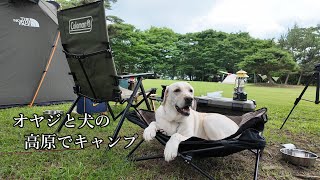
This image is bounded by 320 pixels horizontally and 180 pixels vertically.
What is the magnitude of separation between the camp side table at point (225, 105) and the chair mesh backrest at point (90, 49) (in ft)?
3.51

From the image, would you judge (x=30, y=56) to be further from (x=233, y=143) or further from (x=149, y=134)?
(x=233, y=143)

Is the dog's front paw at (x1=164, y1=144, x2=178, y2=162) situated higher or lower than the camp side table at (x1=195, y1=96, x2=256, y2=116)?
lower

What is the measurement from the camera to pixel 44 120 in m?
3.63

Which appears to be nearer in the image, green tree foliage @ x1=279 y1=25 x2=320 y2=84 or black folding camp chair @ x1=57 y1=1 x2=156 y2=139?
black folding camp chair @ x1=57 y1=1 x2=156 y2=139

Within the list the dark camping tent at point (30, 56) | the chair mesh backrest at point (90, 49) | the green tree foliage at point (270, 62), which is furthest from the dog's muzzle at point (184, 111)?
the green tree foliage at point (270, 62)

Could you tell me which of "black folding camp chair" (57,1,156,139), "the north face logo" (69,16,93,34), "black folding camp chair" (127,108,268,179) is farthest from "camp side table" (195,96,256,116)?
"the north face logo" (69,16,93,34)

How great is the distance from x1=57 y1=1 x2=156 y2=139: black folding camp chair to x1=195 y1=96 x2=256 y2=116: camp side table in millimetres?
858

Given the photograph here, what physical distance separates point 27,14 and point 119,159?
12.8 ft

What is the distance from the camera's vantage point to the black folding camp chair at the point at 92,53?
7.89 ft

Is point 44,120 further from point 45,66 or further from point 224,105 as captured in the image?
point 224,105

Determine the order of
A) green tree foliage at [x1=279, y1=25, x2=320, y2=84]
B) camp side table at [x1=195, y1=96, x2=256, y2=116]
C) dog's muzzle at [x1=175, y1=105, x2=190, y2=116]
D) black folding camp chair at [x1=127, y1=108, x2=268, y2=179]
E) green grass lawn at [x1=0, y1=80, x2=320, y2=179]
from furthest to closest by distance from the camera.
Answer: green tree foliage at [x1=279, y1=25, x2=320, y2=84] → camp side table at [x1=195, y1=96, x2=256, y2=116] → dog's muzzle at [x1=175, y1=105, x2=190, y2=116] → green grass lawn at [x1=0, y1=80, x2=320, y2=179] → black folding camp chair at [x1=127, y1=108, x2=268, y2=179]

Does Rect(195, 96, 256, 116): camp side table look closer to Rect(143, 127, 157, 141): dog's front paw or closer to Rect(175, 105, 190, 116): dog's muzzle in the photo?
Rect(175, 105, 190, 116): dog's muzzle

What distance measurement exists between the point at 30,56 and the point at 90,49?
9.66 feet

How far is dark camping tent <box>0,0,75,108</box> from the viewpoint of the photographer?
4504 mm
